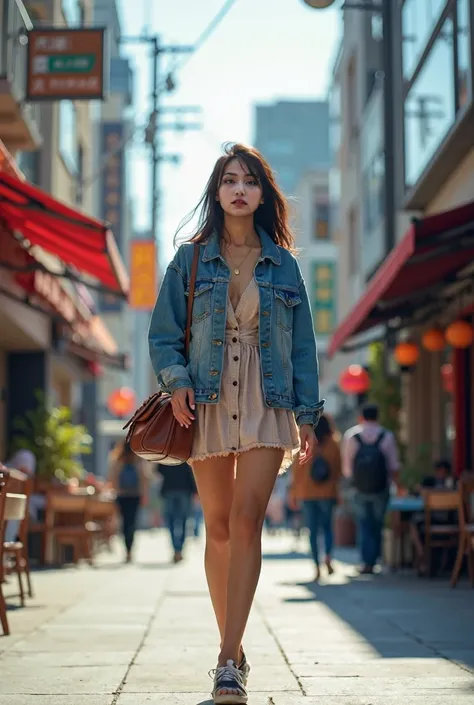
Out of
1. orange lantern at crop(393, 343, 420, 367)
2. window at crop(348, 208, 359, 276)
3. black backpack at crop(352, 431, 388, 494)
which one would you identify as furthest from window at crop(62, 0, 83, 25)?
black backpack at crop(352, 431, 388, 494)

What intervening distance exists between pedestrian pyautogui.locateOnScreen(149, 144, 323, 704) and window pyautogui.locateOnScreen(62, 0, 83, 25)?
58.6 ft

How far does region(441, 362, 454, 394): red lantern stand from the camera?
16836 millimetres

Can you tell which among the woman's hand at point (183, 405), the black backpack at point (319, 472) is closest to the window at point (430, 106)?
the black backpack at point (319, 472)

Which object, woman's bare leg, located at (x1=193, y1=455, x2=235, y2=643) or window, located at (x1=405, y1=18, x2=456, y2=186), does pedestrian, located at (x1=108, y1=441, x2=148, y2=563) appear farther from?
woman's bare leg, located at (x1=193, y1=455, x2=235, y2=643)

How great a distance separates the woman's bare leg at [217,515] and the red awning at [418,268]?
19.2 feet

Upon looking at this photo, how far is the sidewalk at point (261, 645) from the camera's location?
5375 mm

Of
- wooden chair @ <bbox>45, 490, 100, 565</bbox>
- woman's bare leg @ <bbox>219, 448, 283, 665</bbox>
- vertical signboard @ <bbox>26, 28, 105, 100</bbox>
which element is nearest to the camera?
woman's bare leg @ <bbox>219, 448, 283, 665</bbox>

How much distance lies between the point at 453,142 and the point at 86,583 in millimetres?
5873

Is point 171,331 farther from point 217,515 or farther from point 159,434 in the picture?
point 217,515

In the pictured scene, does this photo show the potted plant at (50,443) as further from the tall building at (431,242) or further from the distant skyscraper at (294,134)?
the distant skyscraper at (294,134)

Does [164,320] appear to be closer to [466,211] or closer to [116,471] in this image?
[466,211]

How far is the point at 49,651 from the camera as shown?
6.96 m

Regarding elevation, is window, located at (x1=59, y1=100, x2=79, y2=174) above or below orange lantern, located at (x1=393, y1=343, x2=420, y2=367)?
above

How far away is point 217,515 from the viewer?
17.4 feet
